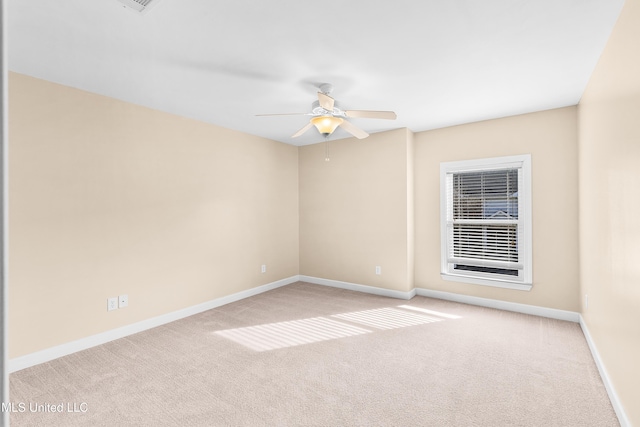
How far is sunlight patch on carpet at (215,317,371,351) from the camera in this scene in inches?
119

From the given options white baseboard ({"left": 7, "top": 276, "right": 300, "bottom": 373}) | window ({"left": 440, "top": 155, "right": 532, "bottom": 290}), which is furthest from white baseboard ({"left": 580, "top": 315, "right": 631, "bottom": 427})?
white baseboard ({"left": 7, "top": 276, "right": 300, "bottom": 373})

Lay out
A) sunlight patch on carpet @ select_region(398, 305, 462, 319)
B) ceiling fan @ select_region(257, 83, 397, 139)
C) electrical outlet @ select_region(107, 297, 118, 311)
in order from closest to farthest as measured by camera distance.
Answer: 1. ceiling fan @ select_region(257, 83, 397, 139)
2. electrical outlet @ select_region(107, 297, 118, 311)
3. sunlight patch on carpet @ select_region(398, 305, 462, 319)

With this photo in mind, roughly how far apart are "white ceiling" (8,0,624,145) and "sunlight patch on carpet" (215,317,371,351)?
2.43m

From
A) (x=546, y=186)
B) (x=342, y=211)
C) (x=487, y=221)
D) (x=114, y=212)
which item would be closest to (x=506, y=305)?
(x=487, y=221)

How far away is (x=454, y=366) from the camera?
8.41 ft

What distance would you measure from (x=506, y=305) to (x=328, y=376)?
2.72m

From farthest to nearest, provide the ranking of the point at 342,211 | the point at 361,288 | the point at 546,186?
the point at 342,211 → the point at 361,288 → the point at 546,186

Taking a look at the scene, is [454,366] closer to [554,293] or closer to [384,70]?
[554,293]

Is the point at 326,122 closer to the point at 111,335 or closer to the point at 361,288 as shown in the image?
the point at 361,288

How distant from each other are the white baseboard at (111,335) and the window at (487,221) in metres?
3.03

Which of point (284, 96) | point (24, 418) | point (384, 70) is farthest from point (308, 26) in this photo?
point (24, 418)

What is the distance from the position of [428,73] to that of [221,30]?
5.48 ft

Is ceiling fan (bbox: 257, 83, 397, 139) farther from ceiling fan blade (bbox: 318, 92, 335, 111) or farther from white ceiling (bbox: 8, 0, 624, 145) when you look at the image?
white ceiling (bbox: 8, 0, 624, 145)

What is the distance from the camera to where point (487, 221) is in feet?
13.3
